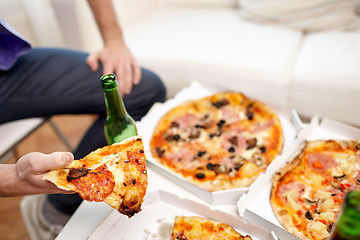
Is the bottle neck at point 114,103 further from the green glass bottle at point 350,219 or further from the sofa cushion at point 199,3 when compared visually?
the sofa cushion at point 199,3

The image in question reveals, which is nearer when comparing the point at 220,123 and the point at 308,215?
the point at 308,215

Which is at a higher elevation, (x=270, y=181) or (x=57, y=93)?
(x=57, y=93)

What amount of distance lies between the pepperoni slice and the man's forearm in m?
0.84

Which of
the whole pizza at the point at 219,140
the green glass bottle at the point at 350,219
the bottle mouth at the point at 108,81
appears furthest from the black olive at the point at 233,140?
the green glass bottle at the point at 350,219

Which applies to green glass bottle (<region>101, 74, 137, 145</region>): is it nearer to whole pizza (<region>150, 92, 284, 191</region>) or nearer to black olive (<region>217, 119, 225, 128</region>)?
whole pizza (<region>150, 92, 284, 191</region>)

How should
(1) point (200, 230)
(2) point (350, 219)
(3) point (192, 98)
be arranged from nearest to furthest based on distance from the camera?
→ (2) point (350, 219) < (1) point (200, 230) < (3) point (192, 98)

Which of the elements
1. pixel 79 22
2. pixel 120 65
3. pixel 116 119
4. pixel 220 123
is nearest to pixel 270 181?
pixel 220 123

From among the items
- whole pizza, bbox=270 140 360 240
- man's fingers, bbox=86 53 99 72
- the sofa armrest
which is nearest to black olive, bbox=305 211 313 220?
whole pizza, bbox=270 140 360 240

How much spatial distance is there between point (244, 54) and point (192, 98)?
0.40 metres

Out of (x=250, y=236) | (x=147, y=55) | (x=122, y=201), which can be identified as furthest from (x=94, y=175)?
(x=147, y=55)

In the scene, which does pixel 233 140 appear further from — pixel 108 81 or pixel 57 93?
pixel 57 93

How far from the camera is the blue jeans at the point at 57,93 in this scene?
1.19 meters

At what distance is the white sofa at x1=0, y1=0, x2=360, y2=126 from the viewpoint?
52.7 inches

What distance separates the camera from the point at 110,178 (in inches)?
25.9
